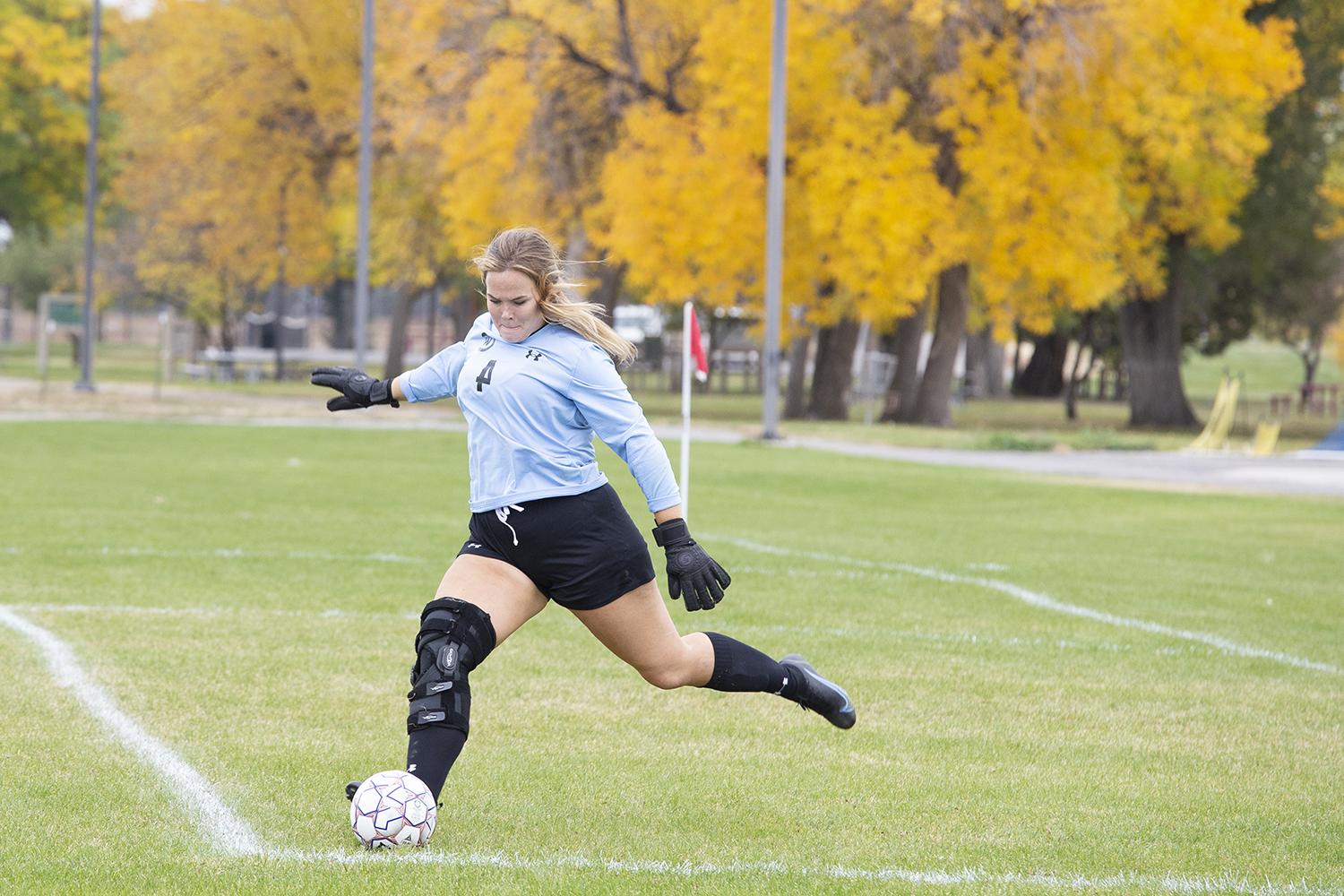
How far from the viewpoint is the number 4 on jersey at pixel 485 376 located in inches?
217

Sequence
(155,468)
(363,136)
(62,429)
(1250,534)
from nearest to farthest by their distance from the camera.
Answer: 1. (1250,534)
2. (155,468)
3. (62,429)
4. (363,136)

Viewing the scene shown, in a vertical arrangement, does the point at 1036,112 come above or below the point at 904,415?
above

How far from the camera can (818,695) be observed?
636 cm

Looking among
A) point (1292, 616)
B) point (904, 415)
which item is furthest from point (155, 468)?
point (904, 415)

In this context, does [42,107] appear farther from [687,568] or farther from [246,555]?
[687,568]

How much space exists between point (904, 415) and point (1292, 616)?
2559cm

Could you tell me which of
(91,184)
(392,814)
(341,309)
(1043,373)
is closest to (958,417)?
(91,184)

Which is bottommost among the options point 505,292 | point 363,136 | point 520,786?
point 520,786

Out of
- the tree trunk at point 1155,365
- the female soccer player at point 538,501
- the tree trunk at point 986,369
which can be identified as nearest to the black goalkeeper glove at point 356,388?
the female soccer player at point 538,501

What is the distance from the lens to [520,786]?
239 inches

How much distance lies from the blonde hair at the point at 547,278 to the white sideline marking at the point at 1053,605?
5016 millimetres

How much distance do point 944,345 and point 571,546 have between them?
97.6 ft

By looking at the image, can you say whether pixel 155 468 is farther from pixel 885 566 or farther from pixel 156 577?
pixel 885 566

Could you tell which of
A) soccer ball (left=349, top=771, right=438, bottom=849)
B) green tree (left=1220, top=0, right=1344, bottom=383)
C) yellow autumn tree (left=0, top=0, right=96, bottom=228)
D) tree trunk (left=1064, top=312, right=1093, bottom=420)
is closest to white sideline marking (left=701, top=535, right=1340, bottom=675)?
soccer ball (left=349, top=771, right=438, bottom=849)
